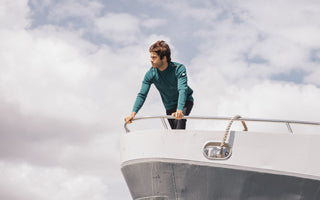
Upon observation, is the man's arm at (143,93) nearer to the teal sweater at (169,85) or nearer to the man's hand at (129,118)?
the teal sweater at (169,85)

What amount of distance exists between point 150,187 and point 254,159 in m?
1.54

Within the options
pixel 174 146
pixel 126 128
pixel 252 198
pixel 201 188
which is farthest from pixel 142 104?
pixel 252 198

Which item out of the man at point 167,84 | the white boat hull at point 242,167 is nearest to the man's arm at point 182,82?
the man at point 167,84

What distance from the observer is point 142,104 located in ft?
22.4

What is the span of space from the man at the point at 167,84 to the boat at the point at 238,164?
21.6 inches

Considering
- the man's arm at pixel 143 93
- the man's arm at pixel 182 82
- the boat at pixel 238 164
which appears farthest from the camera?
the man's arm at pixel 143 93

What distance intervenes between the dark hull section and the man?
2.67 ft

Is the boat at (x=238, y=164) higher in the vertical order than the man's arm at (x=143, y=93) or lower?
lower

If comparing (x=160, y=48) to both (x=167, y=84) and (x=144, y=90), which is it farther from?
(x=144, y=90)

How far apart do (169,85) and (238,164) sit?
1.81 m

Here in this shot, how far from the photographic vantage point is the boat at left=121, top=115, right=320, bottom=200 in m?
5.67

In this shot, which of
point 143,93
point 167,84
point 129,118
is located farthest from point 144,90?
point 129,118

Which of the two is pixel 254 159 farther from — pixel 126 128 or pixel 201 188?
pixel 126 128

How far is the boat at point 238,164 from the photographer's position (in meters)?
5.67
